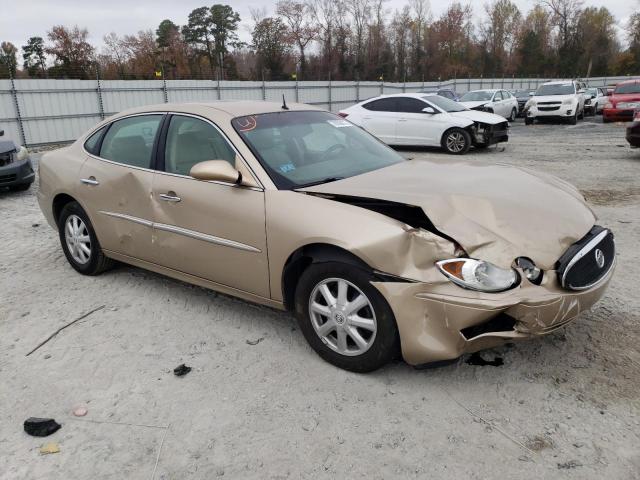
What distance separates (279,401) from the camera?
294 cm

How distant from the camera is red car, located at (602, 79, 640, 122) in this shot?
19.3 meters

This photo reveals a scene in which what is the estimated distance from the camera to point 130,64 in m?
52.1

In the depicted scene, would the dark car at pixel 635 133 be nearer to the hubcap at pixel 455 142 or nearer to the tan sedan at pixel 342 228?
the hubcap at pixel 455 142

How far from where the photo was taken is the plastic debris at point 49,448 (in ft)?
8.48

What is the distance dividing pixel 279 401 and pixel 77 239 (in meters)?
2.94

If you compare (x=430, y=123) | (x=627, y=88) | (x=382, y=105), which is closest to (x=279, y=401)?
(x=430, y=123)

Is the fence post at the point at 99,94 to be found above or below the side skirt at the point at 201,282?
above

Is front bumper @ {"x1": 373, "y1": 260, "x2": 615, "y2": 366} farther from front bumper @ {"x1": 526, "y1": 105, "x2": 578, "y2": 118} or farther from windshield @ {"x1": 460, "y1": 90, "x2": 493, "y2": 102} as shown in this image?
front bumper @ {"x1": 526, "y1": 105, "x2": 578, "y2": 118}

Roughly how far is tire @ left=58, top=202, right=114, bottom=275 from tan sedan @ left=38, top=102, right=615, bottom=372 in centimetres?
4

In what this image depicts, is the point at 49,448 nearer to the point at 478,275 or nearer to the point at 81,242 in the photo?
the point at 478,275

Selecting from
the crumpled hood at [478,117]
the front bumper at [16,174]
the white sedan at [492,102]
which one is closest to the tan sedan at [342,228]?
the front bumper at [16,174]

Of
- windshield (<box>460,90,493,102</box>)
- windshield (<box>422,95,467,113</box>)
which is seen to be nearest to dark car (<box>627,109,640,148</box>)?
windshield (<box>422,95,467,113</box>)

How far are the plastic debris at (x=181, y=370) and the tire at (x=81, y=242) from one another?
1939 mm

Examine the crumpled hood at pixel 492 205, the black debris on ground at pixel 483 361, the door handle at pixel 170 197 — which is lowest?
the black debris on ground at pixel 483 361
